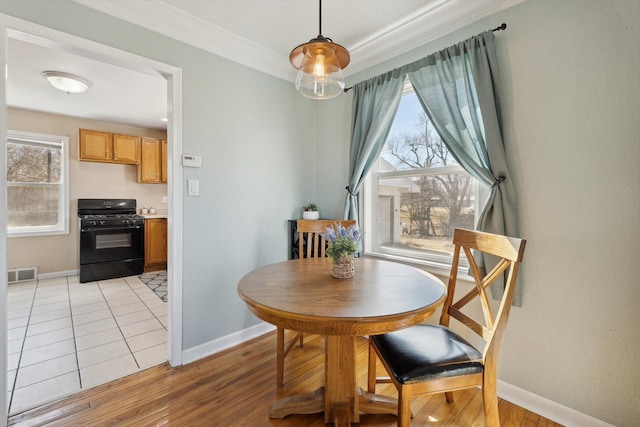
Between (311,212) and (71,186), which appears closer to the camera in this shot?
(311,212)

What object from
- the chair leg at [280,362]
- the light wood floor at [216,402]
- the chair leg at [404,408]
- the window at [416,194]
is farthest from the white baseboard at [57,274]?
the chair leg at [404,408]

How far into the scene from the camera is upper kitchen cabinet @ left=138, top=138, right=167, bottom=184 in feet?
15.5

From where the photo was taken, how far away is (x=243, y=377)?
74.1 inches

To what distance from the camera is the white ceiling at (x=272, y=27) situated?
1.82 m

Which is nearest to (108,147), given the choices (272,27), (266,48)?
(266,48)

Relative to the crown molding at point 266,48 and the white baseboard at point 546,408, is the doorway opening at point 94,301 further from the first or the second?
the white baseboard at point 546,408

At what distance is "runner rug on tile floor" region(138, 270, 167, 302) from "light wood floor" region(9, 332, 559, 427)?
1.78 metres

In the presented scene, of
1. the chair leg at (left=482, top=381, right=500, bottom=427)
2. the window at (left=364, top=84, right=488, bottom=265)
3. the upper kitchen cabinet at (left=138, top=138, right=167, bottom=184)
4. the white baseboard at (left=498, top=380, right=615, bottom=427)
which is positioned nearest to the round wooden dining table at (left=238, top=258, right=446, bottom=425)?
the chair leg at (left=482, top=381, right=500, bottom=427)

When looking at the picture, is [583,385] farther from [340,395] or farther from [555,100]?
[555,100]

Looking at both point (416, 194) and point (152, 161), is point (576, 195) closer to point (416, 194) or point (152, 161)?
point (416, 194)

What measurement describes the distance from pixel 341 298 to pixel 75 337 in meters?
2.66

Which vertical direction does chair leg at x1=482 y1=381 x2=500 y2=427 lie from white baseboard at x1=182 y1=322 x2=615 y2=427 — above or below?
above

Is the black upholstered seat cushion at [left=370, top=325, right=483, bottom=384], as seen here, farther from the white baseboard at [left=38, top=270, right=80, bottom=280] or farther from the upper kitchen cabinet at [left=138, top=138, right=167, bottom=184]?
the white baseboard at [left=38, top=270, right=80, bottom=280]

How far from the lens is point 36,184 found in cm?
409
